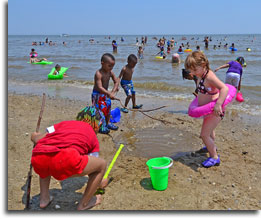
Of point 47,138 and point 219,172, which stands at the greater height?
point 47,138

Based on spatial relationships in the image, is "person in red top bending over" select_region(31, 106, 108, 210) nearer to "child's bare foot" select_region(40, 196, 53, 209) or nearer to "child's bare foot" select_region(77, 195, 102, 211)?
"child's bare foot" select_region(77, 195, 102, 211)

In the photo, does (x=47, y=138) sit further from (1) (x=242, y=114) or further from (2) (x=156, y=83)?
(2) (x=156, y=83)

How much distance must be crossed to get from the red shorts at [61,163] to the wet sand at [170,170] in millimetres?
724

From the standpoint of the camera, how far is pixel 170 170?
373 centimetres

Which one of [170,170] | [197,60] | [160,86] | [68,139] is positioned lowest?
[170,170]

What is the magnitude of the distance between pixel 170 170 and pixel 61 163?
192 cm

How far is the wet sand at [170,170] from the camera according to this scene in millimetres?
2971

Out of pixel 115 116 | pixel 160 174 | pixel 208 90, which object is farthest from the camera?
pixel 115 116

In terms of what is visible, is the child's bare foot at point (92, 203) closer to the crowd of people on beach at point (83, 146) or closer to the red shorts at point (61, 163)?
the crowd of people on beach at point (83, 146)

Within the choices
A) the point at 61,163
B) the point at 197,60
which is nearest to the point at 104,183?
the point at 61,163

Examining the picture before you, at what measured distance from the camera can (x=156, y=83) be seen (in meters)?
11.2

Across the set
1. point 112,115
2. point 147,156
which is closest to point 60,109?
point 112,115

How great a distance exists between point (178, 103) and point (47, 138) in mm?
6090

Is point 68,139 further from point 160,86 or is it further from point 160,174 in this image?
point 160,86
